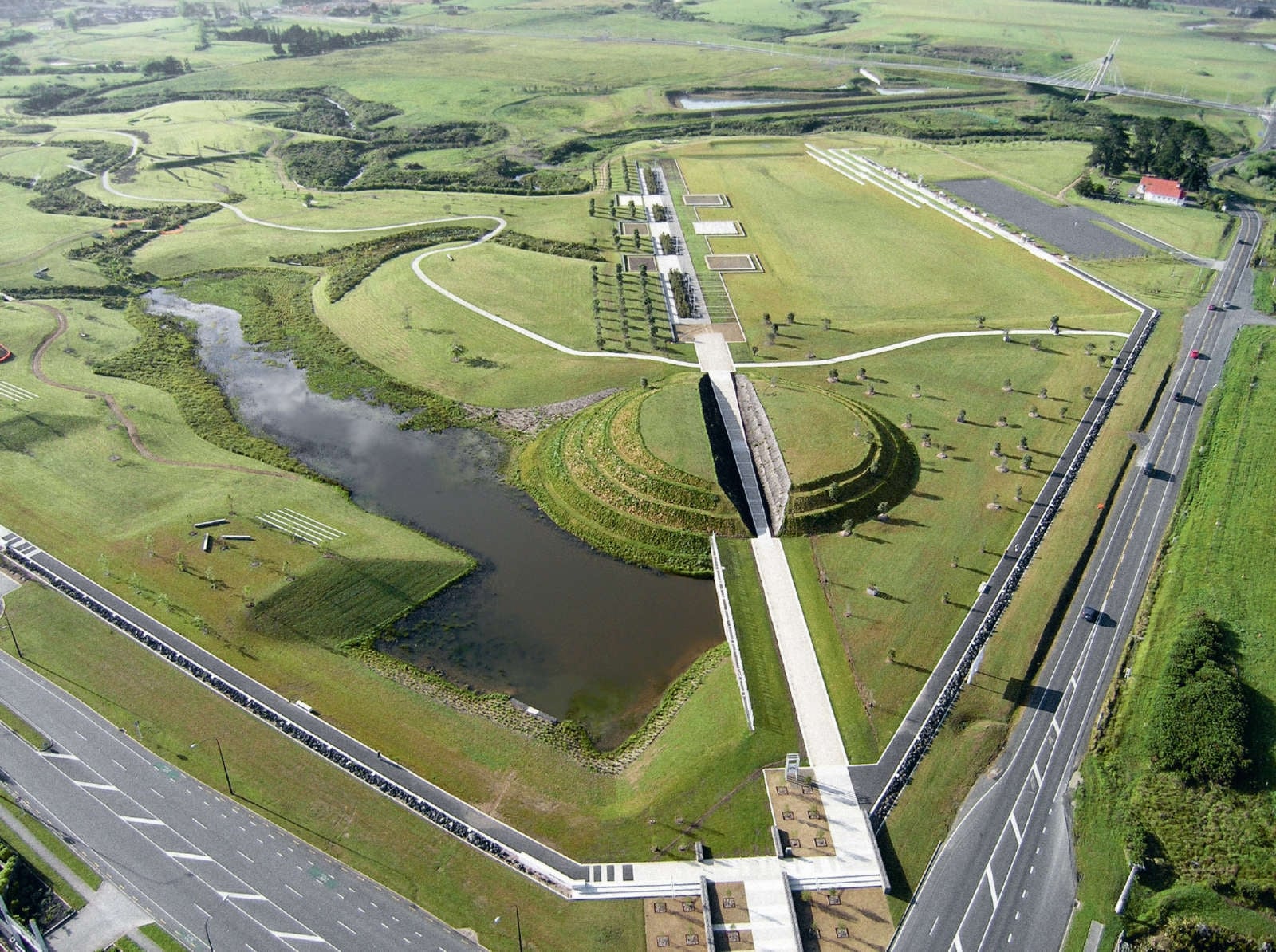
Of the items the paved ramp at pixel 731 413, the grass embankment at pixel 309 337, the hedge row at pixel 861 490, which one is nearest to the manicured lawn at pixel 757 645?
the paved ramp at pixel 731 413

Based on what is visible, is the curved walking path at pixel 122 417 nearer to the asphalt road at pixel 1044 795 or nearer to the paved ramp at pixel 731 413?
the paved ramp at pixel 731 413

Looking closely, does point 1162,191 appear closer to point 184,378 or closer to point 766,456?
point 766,456

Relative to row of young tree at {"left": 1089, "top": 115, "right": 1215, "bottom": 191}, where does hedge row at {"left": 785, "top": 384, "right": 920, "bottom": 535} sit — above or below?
below

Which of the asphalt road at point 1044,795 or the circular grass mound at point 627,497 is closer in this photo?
the asphalt road at point 1044,795

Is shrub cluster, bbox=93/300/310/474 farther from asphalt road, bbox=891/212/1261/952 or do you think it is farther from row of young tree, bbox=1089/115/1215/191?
row of young tree, bbox=1089/115/1215/191

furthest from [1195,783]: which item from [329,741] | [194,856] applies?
[194,856]

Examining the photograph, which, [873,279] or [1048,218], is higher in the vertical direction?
[1048,218]

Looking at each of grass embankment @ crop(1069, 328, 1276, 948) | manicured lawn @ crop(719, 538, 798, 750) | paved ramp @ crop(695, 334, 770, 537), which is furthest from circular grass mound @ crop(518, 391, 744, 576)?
grass embankment @ crop(1069, 328, 1276, 948)
